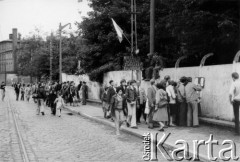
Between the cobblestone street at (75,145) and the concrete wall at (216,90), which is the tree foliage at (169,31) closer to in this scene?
the concrete wall at (216,90)

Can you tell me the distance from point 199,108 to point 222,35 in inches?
196

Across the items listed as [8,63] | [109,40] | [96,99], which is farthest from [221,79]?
[8,63]

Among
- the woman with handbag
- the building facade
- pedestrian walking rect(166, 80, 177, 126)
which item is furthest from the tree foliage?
the building facade

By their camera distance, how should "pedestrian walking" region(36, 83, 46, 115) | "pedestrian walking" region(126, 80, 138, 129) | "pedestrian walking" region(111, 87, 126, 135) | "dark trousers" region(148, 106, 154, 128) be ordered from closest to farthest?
"pedestrian walking" region(111, 87, 126, 135) → "dark trousers" region(148, 106, 154, 128) → "pedestrian walking" region(126, 80, 138, 129) → "pedestrian walking" region(36, 83, 46, 115)

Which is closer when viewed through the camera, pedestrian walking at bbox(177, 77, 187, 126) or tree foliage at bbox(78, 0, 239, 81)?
pedestrian walking at bbox(177, 77, 187, 126)

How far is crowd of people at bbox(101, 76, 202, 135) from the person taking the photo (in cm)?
1301

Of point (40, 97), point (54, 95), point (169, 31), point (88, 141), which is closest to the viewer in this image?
point (88, 141)

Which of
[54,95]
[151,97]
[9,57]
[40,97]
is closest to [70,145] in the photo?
[151,97]

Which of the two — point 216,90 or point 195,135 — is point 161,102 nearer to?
point 195,135

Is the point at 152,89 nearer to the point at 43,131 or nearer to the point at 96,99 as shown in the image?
the point at 43,131

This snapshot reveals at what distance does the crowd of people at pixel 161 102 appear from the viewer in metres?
13.0

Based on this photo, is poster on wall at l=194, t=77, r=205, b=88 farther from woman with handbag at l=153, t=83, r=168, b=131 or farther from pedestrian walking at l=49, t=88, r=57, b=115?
pedestrian walking at l=49, t=88, r=57, b=115

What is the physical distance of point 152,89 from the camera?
13.7m

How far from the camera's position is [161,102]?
13023mm
